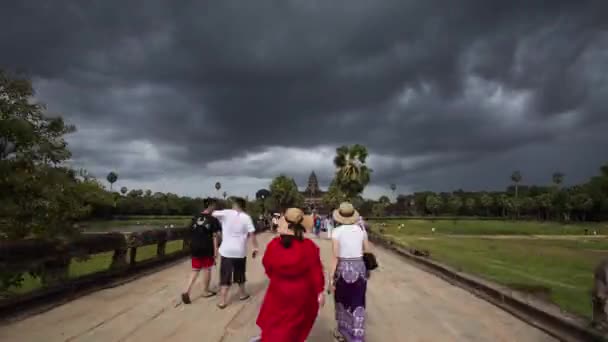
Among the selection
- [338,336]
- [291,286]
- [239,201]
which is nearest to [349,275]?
[338,336]

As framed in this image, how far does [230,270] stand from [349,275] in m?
2.92

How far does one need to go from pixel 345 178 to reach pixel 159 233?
56.1m

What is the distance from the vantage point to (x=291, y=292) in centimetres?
445

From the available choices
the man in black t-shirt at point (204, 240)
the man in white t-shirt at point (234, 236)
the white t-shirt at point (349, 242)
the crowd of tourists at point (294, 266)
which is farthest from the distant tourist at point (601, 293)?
the man in black t-shirt at point (204, 240)

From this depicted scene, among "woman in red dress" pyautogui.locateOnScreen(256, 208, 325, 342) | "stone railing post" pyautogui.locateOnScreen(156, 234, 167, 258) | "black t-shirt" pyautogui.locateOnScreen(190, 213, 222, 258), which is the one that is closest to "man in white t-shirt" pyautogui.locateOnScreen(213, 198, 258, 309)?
"black t-shirt" pyautogui.locateOnScreen(190, 213, 222, 258)

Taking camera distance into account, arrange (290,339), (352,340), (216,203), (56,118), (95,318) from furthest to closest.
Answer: (216,203) < (56,118) < (95,318) < (352,340) < (290,339)

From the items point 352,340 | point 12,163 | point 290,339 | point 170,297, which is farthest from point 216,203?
point 290,339

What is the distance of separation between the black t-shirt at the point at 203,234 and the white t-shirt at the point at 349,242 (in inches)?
126

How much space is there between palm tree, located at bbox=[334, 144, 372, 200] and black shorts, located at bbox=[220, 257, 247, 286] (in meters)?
59.6

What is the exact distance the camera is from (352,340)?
5492mm

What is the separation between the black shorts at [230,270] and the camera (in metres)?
7.77

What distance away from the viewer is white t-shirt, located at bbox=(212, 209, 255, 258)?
313 inches

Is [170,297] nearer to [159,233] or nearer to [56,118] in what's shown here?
[56,118]

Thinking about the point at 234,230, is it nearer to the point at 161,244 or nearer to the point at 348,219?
the point at 348,219
